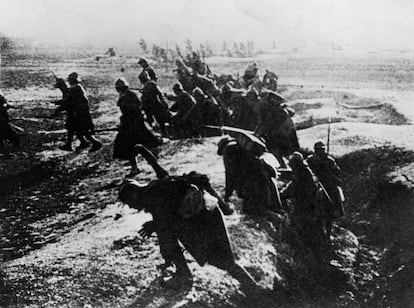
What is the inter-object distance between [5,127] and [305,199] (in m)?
6.65

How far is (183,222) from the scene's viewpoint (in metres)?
4.52

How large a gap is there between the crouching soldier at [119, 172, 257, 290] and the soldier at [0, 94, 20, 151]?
6183 mm

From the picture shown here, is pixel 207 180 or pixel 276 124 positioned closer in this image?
pixel 207 180

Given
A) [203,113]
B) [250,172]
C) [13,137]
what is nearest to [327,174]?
[250,172]

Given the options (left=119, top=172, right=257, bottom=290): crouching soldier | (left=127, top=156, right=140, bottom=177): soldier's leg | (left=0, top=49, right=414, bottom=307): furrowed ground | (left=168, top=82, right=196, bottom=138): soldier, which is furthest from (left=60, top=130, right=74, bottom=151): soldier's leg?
(left=119, top=172, right=257, bottom=290): crouching soldier

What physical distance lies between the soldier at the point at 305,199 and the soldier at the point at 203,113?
163 inches

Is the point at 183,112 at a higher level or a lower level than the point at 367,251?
higher

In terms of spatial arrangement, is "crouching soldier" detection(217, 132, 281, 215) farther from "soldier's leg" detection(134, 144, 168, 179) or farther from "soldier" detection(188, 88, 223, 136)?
"soldier" detection(188, 88, 223, 136)

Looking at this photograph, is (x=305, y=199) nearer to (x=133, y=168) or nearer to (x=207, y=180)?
(x=207, y=180)

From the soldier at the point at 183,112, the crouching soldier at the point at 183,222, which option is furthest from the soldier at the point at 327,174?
the soldier at the point at 183,112

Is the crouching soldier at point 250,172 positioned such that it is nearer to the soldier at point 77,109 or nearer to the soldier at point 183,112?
the soldier at point 183,112

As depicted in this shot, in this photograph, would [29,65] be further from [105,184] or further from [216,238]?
[216,238]

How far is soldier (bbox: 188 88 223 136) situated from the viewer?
32.6 feet

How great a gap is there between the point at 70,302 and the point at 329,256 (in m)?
3.51
